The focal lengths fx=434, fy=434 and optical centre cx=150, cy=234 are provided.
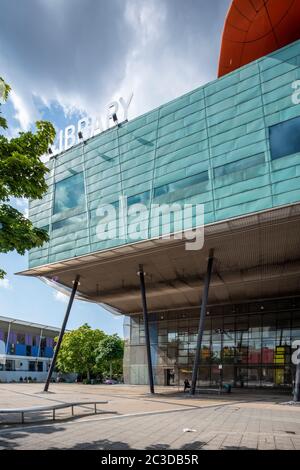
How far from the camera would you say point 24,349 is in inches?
3762

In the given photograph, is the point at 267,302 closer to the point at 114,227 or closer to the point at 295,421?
the point at 114,227

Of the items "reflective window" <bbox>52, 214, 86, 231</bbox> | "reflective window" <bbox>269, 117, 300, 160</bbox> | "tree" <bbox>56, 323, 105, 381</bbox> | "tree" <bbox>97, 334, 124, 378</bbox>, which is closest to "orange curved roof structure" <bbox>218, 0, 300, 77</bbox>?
"reflective window" <bbox>269, 117, 300, 160</bbox>

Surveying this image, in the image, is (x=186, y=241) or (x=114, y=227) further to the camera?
(x=114, y=227)

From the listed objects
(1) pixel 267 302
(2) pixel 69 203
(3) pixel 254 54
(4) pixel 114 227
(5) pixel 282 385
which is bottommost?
(5) pixel 282 385

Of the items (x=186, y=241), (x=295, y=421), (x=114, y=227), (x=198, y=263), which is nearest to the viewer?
(x=295, y=421)

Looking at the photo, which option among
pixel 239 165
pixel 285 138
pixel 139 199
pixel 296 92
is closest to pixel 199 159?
pixel 239 165

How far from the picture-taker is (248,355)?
4838 cm

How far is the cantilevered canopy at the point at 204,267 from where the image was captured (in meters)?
30.6

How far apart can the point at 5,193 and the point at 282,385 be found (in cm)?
4048

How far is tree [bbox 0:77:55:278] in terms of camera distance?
1202cm

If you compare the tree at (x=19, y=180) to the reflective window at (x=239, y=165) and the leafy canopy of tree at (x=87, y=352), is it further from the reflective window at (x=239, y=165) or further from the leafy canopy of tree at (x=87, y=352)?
the leafy canopy of tree at (x=87, y=352)

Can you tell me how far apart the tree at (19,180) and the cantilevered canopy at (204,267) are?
700 inches

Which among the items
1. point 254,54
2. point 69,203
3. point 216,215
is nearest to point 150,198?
point 216,215
